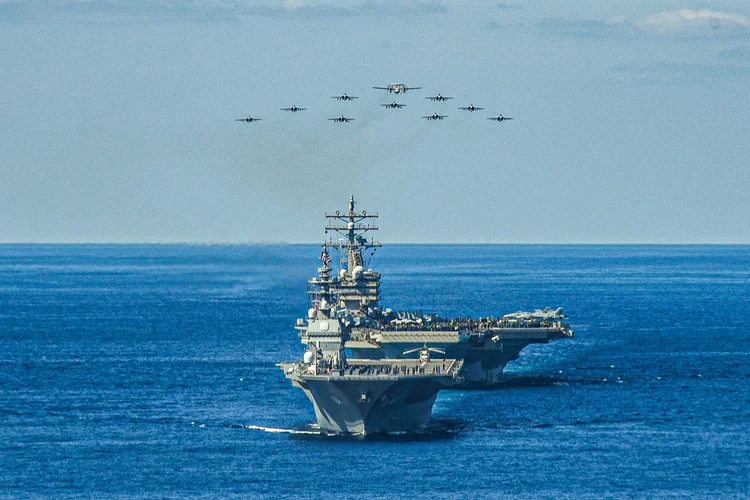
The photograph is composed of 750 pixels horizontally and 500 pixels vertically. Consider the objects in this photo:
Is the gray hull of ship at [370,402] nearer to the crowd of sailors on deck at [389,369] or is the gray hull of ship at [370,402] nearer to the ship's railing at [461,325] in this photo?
the crowd of sailors on deck at [389,369]

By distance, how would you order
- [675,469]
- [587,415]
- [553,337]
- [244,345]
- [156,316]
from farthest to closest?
[156,316], [244,345], [553,337], [587,415], [675,469]

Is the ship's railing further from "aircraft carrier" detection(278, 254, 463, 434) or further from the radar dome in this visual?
"aircraft carrier" detection(278, 254, 463, 434)

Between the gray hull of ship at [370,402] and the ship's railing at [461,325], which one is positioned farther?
the ship's railing at [461,325]

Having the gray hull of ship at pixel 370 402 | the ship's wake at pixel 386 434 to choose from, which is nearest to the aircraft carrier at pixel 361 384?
the gray hull of ship at pixel 370 402

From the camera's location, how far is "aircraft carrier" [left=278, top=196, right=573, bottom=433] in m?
79.1

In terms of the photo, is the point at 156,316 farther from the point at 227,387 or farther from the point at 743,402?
the point at 743,402

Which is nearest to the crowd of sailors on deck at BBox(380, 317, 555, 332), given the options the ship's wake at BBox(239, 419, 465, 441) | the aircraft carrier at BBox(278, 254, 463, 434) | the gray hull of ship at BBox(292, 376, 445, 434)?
the aircraft carrier at BBox(278, 254, 463, 434)

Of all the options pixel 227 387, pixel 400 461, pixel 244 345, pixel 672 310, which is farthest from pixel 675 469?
pixel 672 310

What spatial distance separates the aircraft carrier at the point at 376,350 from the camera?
260 feet

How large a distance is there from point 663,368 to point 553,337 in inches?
414

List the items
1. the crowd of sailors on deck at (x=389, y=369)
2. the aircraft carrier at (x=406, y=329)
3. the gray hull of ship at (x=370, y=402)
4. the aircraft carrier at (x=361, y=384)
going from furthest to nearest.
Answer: the aircraft carrier at (x=406, y=329) < the crowd of sailors on deck at (x=389, y=369) < the aircraft carrier at (x=361, y=384) < the gray hull of ship at (x=370, y=402)

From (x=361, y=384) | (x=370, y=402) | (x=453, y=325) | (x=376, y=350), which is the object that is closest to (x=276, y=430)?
(x=370, y=402)

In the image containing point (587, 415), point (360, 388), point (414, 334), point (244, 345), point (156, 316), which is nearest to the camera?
point (360, 388)

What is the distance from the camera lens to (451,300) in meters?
193
